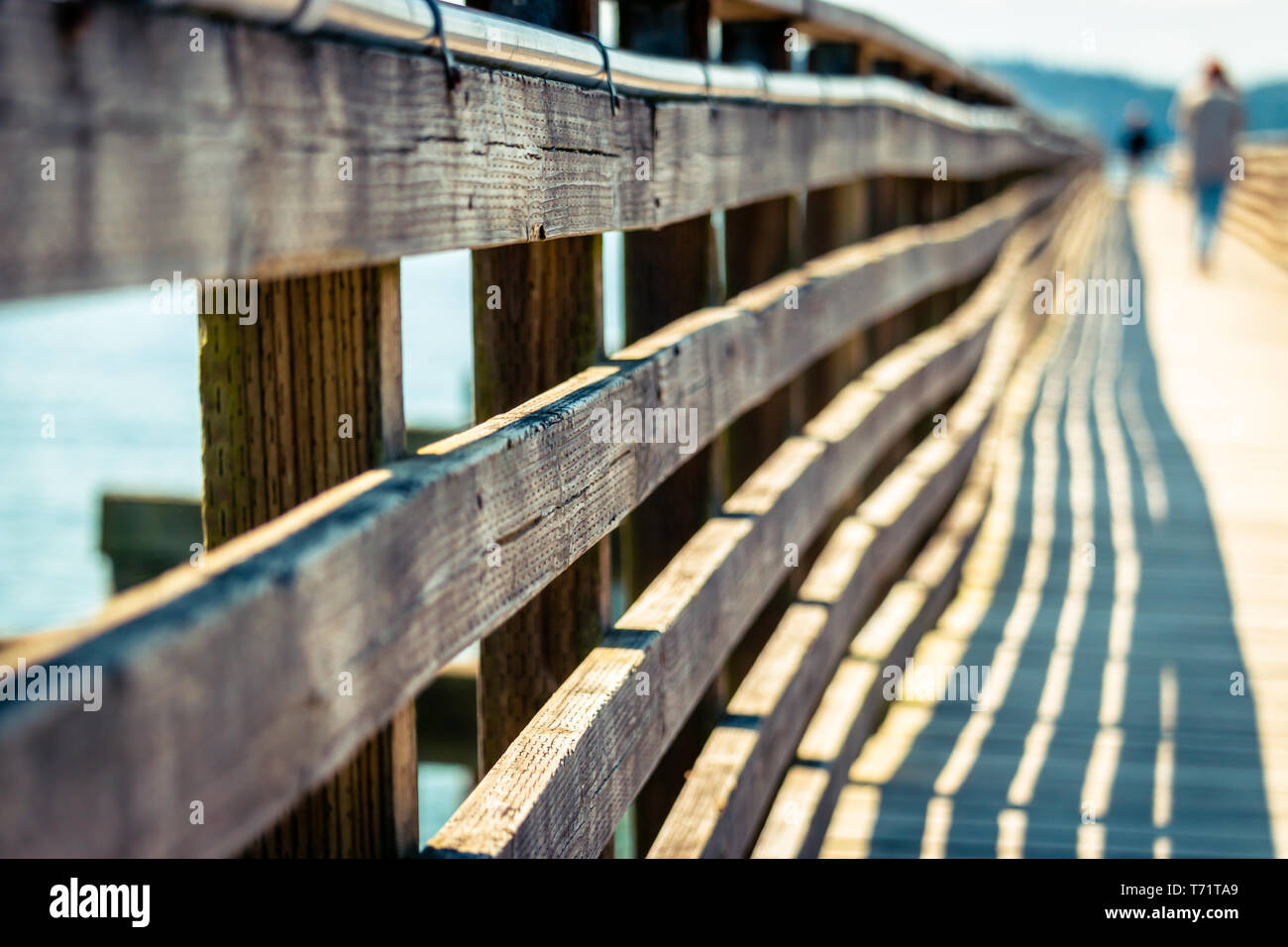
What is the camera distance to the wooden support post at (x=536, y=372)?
207cm

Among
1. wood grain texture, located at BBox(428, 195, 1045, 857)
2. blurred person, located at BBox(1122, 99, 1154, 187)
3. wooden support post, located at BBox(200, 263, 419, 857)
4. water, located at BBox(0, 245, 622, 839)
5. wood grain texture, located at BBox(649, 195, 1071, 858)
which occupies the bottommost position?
water, located at BBox(0, 245, 622, 839)

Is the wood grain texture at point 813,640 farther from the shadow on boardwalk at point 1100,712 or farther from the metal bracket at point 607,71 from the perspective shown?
the metal bracket at point 607,71

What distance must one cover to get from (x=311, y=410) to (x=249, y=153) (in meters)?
0.43

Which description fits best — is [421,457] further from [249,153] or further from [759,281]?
[759,281]

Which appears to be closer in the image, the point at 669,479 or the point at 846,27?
the point at 669,479

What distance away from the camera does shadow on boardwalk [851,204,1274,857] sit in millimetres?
3385

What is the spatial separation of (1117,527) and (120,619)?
5748 mm

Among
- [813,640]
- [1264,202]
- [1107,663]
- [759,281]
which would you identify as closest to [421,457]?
[813,640]

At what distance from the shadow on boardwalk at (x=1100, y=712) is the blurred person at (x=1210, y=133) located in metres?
8.14

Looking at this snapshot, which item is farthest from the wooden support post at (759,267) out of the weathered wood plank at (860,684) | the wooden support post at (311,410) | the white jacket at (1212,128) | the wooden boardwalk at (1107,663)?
the white jacket at (1212,128)

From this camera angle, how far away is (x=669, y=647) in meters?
2.24

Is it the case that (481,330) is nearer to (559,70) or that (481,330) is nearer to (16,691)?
(559,70)

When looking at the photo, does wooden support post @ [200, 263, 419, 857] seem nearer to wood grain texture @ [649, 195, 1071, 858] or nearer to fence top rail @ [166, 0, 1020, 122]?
fence top rail @ [166, 0, 1020, 122]

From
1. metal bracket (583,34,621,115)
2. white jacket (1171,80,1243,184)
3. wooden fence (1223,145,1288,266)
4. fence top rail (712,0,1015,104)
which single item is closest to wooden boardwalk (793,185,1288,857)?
metal bracket (583,34,621,115)
